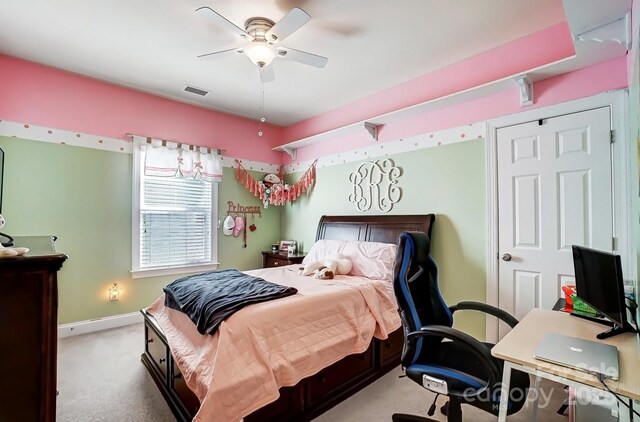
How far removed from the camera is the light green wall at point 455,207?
2727mm

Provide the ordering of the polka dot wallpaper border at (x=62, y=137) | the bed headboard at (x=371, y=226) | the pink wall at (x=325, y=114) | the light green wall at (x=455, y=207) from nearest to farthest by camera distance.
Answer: the pink wall at (x=325, y=114) → the light green wall at (x=455, y=207) → the polka dot wallpaper border at (x=62, y=137) → the bed headboard at (x=371, y=226)

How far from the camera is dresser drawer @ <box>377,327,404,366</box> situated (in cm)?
245

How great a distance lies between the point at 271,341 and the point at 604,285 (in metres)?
1.72

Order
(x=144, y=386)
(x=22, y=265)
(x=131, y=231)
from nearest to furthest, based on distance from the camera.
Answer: (x=22, y=265) < (x=144, y=386) < (x=131, y=231)

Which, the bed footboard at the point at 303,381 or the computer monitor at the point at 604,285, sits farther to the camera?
the bed footboard at the point at 303,381

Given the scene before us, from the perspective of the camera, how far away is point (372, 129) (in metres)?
3.54

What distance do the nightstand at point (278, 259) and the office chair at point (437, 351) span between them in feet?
8.09

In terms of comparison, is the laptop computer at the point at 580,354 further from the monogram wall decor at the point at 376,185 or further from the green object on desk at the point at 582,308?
the monogram wall decor at the point at 376,185

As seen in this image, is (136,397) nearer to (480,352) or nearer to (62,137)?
(480,352)

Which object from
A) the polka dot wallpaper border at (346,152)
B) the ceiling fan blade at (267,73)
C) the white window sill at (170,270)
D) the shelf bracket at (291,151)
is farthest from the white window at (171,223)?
the ceiling fan blade at (267,73)

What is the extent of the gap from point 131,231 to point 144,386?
75.8 inches

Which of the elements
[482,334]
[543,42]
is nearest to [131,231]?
[482,334]

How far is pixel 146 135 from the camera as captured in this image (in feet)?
11.9

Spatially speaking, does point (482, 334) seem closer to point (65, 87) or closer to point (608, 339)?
point (608, 339)
